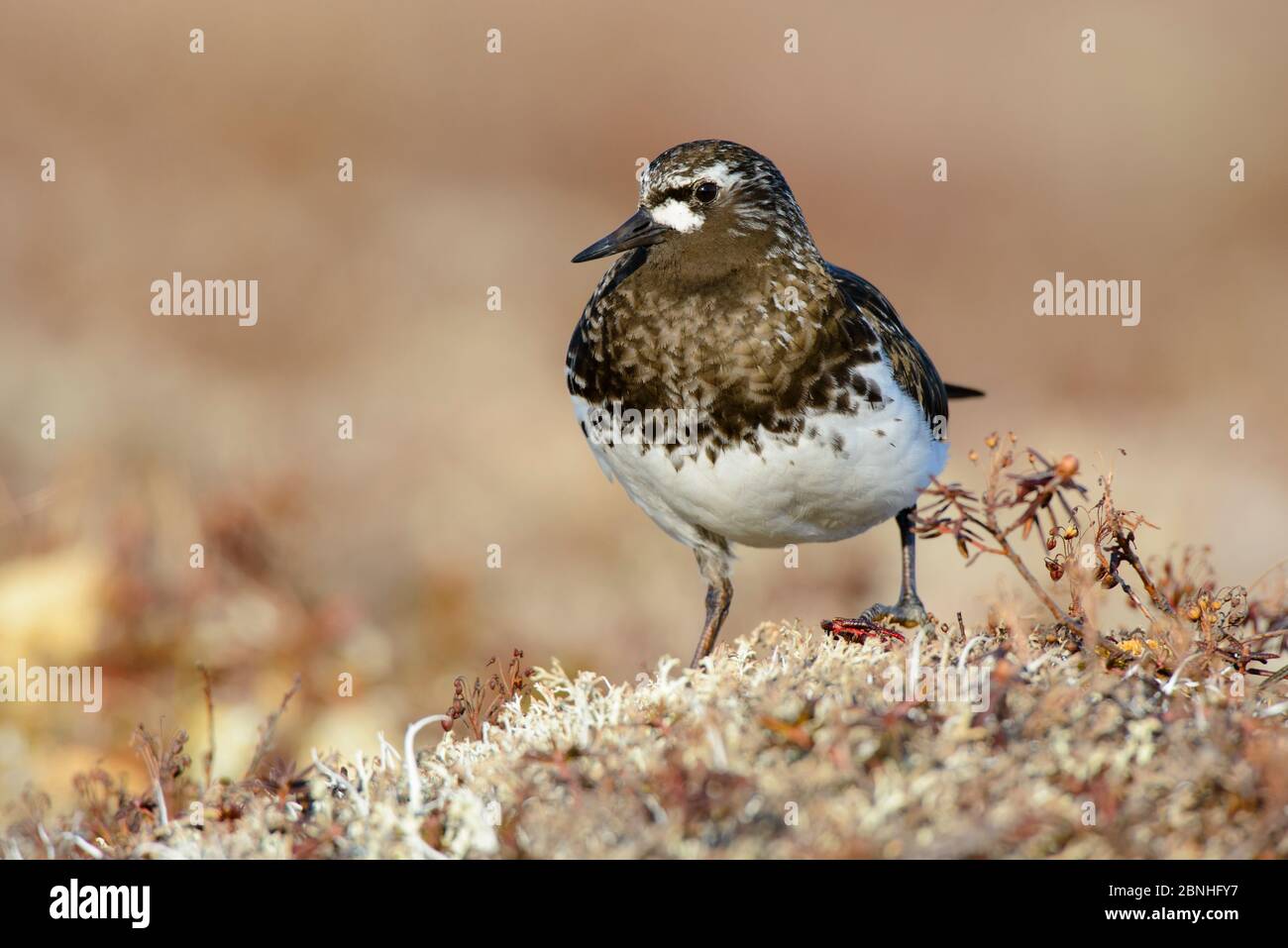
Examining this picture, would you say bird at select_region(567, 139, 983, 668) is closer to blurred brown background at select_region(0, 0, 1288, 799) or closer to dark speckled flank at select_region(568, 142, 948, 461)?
dark speckled flank at select_region(568, 142, 948, 461)

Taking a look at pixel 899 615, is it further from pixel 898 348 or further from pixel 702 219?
pixel 702 219

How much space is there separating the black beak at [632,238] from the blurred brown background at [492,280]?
107 inches

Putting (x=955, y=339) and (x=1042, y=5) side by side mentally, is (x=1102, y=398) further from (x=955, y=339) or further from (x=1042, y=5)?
(x=1042, y=5)

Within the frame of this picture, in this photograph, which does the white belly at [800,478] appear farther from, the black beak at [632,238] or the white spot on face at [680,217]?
the white spot on face at [680,217]

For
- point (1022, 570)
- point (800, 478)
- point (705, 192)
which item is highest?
point (705, 192)

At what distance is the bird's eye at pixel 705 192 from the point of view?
14.8 ft

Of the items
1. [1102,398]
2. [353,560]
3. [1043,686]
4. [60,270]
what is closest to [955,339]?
[1102,398]

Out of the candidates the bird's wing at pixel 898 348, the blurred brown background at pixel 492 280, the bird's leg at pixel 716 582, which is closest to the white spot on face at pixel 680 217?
the bird's wing at pixel 898 348

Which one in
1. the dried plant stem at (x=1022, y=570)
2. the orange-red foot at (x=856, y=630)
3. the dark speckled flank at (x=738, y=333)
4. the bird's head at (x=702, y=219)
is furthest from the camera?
the bird's head at (x=702, y=219)

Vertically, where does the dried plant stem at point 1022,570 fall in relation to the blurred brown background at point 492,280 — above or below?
below

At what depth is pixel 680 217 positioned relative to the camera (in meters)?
4.52

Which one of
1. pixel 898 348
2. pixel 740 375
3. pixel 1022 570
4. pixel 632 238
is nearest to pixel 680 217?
pixel 632 238

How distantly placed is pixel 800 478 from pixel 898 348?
83 centimetres

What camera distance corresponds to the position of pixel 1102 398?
1346 centimetres
